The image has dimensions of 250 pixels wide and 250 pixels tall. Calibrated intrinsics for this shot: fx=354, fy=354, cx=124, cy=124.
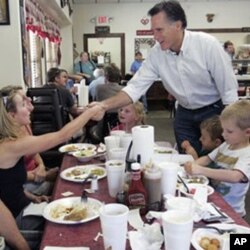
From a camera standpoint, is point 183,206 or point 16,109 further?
point 16,109

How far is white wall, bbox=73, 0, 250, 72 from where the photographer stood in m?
10.6

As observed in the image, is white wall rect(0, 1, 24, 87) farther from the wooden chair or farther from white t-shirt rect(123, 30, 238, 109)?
white t-shirt rect(123, 30, 238, 109)

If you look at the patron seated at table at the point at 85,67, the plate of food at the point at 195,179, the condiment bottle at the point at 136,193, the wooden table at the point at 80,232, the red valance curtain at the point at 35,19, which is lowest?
the wooden table at the point at 80,232

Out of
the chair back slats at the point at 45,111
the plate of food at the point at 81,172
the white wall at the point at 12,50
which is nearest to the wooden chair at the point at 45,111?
the chair back slats at the point at 45,111

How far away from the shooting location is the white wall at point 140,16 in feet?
34.7

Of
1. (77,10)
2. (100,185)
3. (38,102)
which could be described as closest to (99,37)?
(77,10)

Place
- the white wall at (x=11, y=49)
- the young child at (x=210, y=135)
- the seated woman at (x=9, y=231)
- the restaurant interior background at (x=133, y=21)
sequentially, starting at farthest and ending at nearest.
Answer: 1. the restaurant interior background at (x=133, y=21)
2. the white wall at (x=11, y=49)
3. the young child at (x=210, y=135)
4. the seated woman at (x=9, y=231)

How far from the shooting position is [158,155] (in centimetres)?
219

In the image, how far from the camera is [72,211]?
1.45 meters

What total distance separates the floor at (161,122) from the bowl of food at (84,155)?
376 centimetres

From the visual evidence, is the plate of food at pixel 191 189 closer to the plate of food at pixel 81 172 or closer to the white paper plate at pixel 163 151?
the plate of food at pixel 81 172

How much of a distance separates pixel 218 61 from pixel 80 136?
2.59 metres

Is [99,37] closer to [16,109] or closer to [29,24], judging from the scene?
[29,24]

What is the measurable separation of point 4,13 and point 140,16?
805 cm
